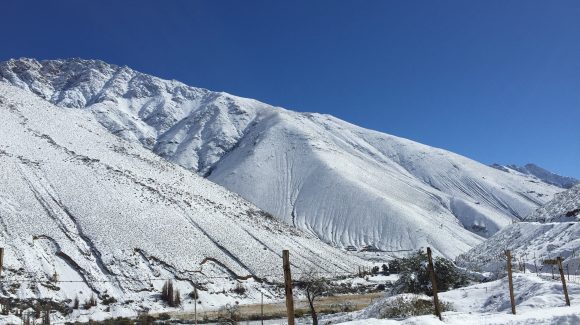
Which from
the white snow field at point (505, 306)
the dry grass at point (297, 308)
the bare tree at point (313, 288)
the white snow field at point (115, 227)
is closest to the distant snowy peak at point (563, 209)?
the white snow field at point (505, 306)

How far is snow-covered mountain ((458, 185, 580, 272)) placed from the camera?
115ft

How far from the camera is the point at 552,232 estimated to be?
3897 cm

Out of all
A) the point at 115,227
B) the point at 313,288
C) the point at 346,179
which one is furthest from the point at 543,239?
the point at 346,179

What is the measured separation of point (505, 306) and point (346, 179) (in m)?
101

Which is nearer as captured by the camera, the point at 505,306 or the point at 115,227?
the point at 505,306

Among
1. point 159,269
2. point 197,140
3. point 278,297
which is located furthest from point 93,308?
point 197,140

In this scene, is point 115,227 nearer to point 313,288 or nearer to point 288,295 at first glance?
point 313,288

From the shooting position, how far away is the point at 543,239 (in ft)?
128

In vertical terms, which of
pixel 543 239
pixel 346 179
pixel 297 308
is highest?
pixel 346 179

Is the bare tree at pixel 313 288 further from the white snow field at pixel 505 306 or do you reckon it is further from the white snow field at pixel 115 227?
the white snow field at pixel 115 227

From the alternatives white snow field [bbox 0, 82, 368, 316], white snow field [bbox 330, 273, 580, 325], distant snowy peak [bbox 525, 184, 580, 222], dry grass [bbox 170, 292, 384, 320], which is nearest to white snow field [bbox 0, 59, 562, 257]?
white snow field [bbox 0, 82, 368, 316]

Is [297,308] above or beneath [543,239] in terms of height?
beneath

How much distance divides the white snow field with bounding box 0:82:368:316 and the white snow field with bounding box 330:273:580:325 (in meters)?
26.0

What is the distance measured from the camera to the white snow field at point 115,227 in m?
45.9
